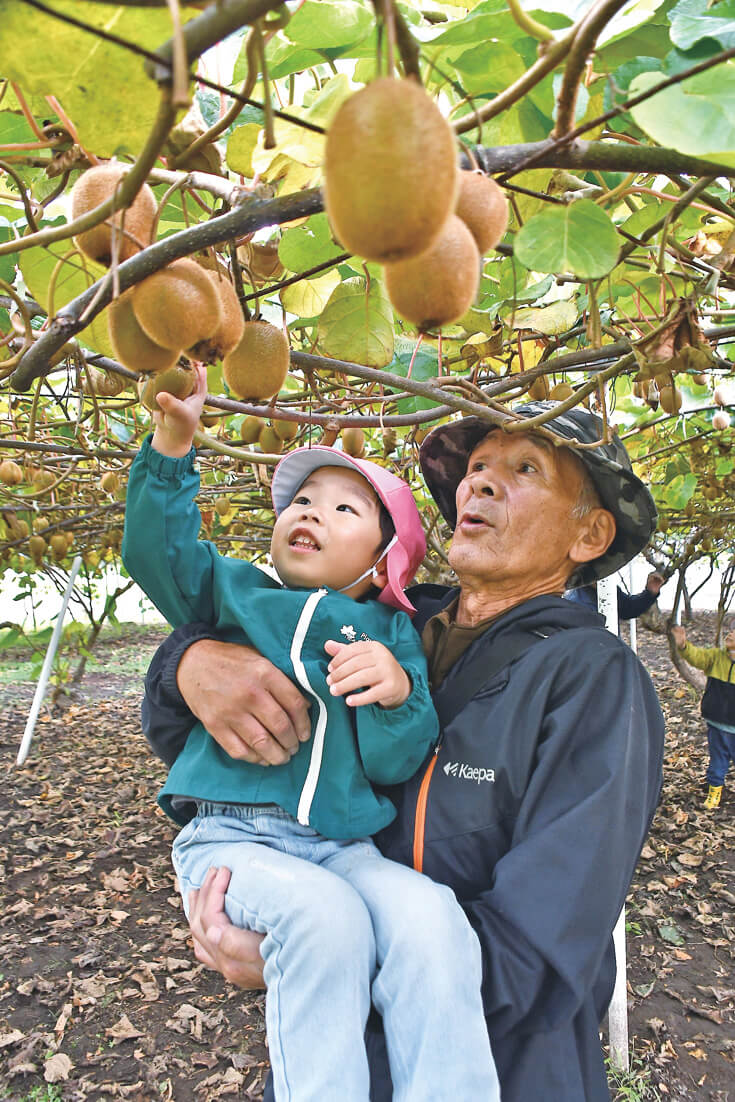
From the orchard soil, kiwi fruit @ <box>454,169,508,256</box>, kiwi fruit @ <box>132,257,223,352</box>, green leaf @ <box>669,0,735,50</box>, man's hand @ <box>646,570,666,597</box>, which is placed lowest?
the orchard soil

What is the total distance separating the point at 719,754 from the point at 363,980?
468 centimetres

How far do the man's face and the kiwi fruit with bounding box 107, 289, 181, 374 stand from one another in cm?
93

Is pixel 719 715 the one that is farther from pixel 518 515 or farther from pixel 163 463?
pixel 163 463

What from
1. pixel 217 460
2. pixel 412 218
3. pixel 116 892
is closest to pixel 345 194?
pixel 412 218

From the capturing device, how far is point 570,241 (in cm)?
83

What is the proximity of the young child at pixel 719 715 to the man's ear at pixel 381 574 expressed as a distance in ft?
14.0

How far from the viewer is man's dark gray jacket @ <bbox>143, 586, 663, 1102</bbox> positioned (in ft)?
3.83

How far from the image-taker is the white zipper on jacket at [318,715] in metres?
1.33

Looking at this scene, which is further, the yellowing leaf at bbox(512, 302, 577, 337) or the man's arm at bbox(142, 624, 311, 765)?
the yellowing leaf at bbox(512, 302, 577, 337)

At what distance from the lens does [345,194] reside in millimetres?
424

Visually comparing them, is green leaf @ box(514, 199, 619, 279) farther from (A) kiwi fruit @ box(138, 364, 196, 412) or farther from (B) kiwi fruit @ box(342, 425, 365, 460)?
(B) kiwi fruit @ box(342, 425, 365, 460)

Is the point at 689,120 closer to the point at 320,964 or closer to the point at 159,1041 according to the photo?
the point at 320,964

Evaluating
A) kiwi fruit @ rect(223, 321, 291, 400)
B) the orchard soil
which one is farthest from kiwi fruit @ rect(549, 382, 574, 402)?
the orchard soil

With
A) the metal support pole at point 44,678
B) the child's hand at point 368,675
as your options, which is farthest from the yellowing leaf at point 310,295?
the metal support pole at point 44,678
